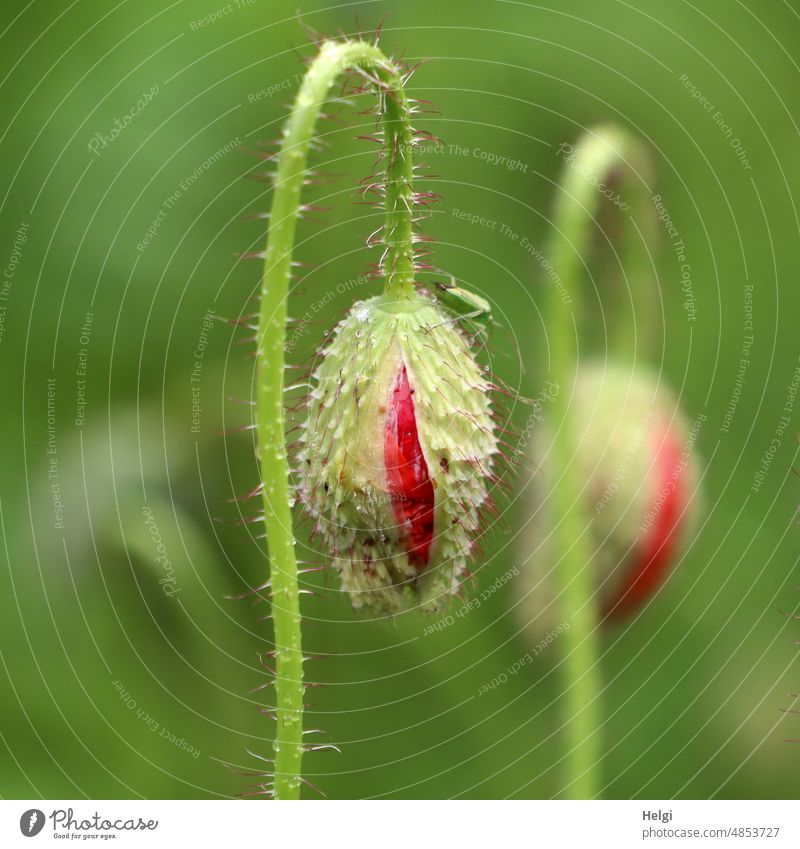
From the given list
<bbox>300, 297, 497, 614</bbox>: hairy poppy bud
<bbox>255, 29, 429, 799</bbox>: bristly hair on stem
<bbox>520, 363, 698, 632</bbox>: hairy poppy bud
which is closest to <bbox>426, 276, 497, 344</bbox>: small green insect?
<bbox>300, 297, 497, 614</bbox>: hairy poppy bud

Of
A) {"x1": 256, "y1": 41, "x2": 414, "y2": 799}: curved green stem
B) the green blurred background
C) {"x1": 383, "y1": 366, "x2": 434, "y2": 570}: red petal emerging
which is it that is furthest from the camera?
the green blurred background

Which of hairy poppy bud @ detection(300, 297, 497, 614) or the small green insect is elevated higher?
the small green insect

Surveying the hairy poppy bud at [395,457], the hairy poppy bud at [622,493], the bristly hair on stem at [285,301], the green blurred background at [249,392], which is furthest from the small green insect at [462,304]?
the green blurred background at [249,392]

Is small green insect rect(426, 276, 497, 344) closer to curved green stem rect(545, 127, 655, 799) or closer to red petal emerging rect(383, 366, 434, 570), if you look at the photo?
red petal emerging rect(383, 366, 434, 570)

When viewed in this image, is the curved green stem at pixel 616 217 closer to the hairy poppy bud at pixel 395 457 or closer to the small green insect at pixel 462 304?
the small green insect at pixel 462 304

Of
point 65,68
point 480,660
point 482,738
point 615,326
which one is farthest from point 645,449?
point 65,68

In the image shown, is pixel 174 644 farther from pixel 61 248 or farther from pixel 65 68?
pixel 65 68

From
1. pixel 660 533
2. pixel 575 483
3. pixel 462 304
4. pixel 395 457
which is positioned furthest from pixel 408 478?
pixel 660 533
